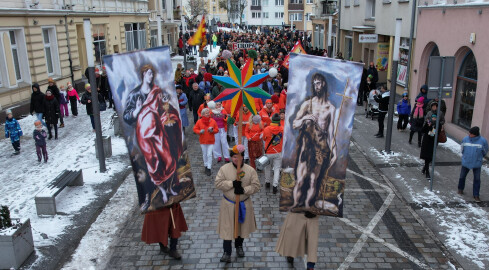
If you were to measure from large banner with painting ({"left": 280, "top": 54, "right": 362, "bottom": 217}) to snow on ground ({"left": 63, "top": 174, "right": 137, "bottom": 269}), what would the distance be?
3.21 meters

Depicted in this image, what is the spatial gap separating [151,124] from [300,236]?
268 cm

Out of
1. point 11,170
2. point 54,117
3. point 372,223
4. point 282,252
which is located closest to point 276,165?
point 372,223

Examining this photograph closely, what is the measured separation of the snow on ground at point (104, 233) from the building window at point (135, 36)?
23980 mm

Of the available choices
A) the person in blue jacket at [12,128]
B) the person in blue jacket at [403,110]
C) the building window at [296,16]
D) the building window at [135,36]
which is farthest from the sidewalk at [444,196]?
the building window at [296,16]

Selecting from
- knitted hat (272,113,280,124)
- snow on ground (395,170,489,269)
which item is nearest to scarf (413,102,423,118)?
snow on ground (395,170,489,269)

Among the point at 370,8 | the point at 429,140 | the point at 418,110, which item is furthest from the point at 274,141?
the point at 370,8

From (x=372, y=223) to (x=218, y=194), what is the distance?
131 inches

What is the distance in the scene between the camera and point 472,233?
287 inches

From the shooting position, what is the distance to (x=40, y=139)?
10609 mm

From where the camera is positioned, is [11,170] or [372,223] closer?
[372,223]

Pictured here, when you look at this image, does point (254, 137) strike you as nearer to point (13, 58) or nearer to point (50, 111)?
point (50, 111)

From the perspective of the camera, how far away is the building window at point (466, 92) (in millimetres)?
12539

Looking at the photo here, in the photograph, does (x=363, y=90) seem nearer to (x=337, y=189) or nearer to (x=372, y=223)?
(x=372, y=223)

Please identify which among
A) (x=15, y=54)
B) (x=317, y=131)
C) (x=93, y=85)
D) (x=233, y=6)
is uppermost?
(x=233, y=6)
